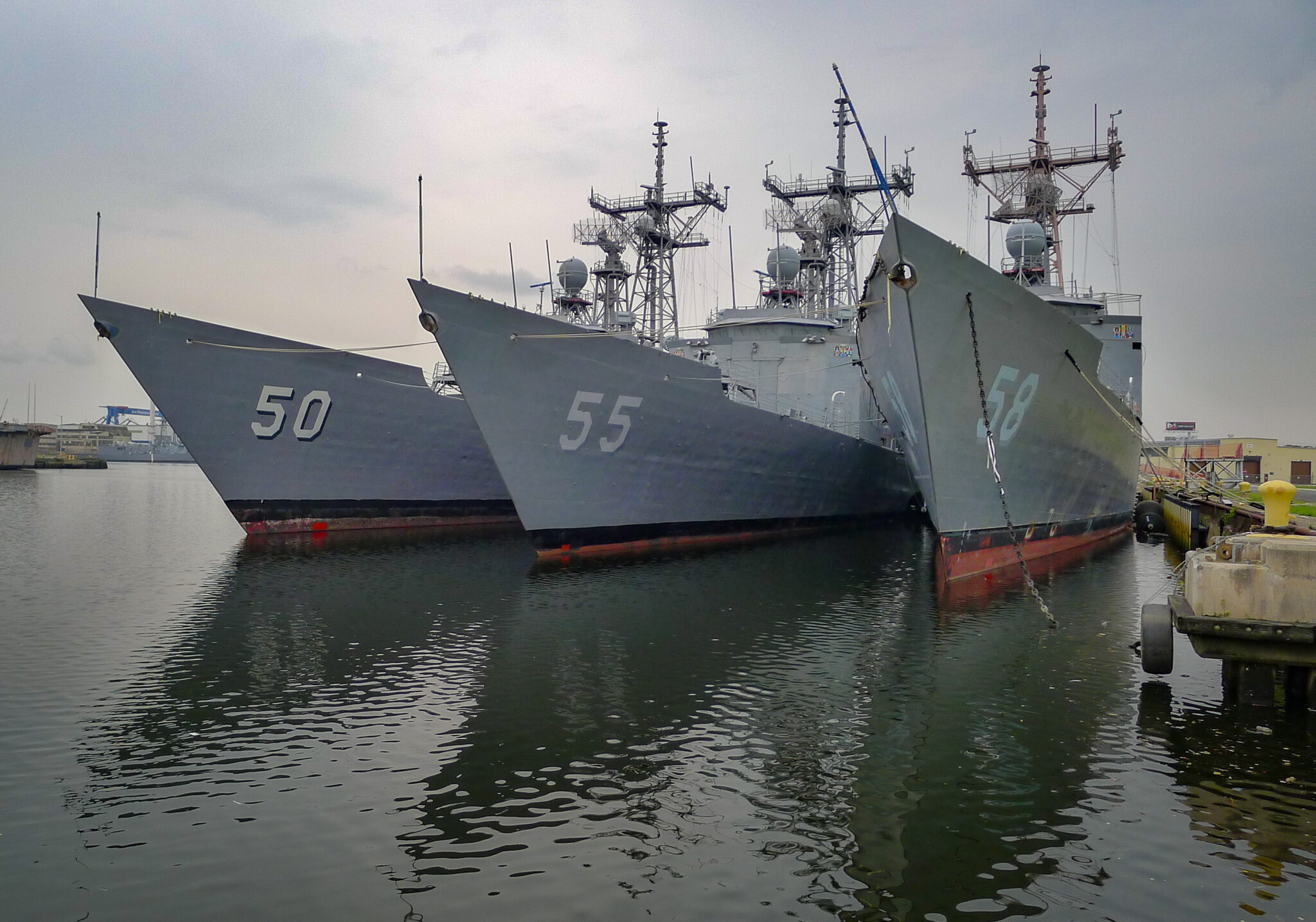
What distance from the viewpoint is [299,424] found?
17.6m

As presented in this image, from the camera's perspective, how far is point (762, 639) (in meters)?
8.85

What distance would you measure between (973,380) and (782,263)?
12.4 metres

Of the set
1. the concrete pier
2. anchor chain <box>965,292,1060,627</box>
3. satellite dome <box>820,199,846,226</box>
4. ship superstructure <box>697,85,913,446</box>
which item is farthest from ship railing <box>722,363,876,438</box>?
the concrete pier

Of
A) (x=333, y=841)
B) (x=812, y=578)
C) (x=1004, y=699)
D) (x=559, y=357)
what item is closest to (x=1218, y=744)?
(x=1004, y=699)

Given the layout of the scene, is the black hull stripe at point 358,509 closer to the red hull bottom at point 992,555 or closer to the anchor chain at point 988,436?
the red hull bottom at point 992,555

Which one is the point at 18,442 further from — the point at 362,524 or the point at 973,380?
the point at 973,380

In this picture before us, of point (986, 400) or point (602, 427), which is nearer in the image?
point (986, 400)

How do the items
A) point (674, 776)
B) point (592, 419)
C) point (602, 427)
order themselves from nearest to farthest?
point (674, 776)
point (592, 419)
point (602, 427)

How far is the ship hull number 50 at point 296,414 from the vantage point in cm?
1719

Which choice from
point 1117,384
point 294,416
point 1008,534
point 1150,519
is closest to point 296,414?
point 294,416

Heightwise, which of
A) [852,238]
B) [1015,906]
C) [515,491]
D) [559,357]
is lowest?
[1015,906]

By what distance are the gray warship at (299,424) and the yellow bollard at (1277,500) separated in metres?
16.1

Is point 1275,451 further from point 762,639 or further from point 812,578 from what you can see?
point 762,639

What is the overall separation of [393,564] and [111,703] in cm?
792
